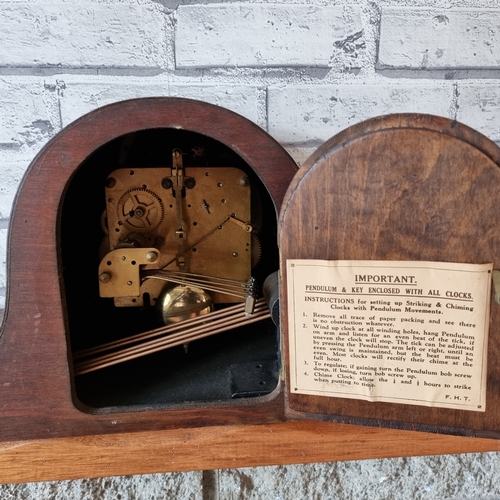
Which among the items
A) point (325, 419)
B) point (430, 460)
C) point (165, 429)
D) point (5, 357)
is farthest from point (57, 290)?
point (430, 460)

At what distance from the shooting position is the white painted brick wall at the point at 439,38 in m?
0.81

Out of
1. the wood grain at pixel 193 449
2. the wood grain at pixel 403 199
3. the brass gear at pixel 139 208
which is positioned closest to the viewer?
the wood grain at pixel 403 199

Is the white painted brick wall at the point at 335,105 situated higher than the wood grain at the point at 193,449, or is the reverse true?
the white painted brick wall at the point at 335,105

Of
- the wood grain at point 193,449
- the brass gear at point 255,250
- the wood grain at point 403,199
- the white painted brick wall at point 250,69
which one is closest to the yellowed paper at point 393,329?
the wood grain at point 403,199

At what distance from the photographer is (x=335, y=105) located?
825 mm

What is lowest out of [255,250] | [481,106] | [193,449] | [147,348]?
[193,449]

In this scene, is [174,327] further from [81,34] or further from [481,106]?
[481,106]


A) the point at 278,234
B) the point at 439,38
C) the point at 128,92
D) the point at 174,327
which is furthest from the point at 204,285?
the point at 439,38

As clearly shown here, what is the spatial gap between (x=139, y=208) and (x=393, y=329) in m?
0.40

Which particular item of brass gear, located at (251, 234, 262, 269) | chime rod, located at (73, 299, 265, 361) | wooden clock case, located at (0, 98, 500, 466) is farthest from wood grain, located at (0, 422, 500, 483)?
brass gear, located at (251, 234, 262, 269)

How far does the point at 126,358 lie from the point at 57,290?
0.15 meters

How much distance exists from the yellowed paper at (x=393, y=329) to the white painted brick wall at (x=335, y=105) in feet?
1.20

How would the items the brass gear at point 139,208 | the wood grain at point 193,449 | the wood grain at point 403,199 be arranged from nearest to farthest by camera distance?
the wood grain at point 403,199 < the wood grain at point 193,449 < the brass gear at point 139,208

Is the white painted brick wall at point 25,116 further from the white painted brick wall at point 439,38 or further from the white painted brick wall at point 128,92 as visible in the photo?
the white painted brick wall at point 439,38
